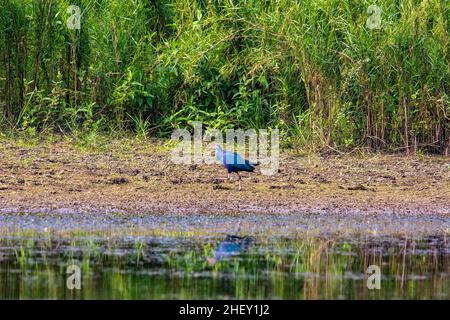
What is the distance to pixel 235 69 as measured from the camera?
40.2 ft

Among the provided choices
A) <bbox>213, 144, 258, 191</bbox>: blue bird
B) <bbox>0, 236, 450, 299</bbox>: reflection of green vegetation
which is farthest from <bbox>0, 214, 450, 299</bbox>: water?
<bbox>213, 144, 258, 191</bbox>: blue bird

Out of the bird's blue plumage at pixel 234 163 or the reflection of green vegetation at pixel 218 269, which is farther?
the bird's blue plumage at pixel 234 163

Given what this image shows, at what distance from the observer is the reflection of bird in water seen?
7.38 metres

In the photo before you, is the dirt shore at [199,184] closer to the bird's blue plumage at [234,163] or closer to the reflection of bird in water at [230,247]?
the bird's blue plumage at [234,163]

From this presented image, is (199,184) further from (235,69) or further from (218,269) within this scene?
(218,269)

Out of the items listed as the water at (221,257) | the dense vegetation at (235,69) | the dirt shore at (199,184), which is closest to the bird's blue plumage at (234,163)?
the dirt shore at (199,184)

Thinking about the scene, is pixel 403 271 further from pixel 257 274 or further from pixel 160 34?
pixel 160 34

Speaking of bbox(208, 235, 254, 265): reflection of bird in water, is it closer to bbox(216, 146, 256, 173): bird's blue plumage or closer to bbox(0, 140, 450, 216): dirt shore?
bbox(0, 140, 450, 216): dirt shore

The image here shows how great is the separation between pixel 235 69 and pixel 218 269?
5.54 m

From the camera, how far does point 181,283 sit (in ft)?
21.7

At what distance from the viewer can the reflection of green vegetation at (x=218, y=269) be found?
21.0 feet

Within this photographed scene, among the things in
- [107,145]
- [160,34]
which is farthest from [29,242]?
[160,34]

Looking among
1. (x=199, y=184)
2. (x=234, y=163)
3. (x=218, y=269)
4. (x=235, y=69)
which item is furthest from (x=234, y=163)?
(x=218, y=269)

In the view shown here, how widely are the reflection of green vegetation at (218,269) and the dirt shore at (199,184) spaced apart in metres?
1.44
